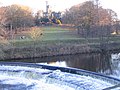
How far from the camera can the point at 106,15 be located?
45.3 m

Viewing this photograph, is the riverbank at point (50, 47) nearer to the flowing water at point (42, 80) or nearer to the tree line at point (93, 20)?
the tree line at point (93, 20)

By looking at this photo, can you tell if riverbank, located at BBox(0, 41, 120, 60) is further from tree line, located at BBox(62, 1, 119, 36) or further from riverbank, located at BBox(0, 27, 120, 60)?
tree line, located at BBox(62, 1, 119, 36)

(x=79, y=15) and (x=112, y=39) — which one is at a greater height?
(x=79, y=15)

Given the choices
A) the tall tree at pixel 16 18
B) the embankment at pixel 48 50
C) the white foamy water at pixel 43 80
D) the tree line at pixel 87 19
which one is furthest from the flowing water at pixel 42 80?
the tall tree at pixel 16 18

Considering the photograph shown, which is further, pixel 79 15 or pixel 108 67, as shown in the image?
pixel 79 15

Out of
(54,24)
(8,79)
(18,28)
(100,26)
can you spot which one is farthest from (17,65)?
(54,24)

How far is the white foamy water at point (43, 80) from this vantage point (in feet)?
45.3

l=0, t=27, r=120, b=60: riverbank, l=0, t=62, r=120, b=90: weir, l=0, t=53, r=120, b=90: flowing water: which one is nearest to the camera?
l=0, t=62, r=120, b=90: weir

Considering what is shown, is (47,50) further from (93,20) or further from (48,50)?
(93,20)

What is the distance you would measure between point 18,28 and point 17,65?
96.2 ft

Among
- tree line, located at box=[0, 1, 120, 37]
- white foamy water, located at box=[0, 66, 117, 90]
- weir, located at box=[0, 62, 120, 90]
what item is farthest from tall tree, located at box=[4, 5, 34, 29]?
white foamy water, located at box=[0, 66, 117, 90]

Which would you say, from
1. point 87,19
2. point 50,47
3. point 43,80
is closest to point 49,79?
point 43,80

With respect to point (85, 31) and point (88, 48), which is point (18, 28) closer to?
point (85, 31)

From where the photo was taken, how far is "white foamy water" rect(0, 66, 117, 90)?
13812mm
